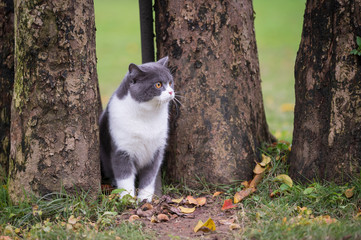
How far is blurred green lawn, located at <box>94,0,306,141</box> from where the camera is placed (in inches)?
306

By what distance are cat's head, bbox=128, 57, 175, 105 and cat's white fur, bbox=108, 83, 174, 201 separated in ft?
0.04

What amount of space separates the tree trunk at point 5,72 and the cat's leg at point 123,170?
41.1 inches

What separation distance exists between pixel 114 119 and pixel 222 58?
112 centimetres

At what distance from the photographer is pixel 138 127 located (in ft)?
11.3

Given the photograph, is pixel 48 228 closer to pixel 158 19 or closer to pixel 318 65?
pixel 158 19

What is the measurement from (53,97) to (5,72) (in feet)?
3.02

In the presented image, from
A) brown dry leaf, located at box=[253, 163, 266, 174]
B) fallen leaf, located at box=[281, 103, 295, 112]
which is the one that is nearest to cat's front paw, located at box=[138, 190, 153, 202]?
brown dry leaf, located at box=[253, 163, 266, 174]

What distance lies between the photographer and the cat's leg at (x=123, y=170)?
353cm

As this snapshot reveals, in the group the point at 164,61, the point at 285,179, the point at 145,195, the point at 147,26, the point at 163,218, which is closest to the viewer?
the point at 163,218

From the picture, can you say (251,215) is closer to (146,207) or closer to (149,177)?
(146,207)

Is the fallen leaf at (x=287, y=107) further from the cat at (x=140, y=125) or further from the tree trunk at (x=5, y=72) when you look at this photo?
the tree trunk at (x=5, y=72)

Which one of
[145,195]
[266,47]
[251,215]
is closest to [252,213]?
[251,215]

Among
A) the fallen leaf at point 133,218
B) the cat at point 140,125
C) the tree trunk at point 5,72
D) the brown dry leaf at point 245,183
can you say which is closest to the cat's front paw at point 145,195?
the cat at point 140,125

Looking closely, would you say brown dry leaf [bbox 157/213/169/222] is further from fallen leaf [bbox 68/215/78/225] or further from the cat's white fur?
fallen leaf [bbox 68/215/78/225]
